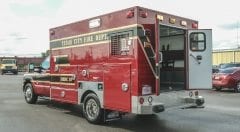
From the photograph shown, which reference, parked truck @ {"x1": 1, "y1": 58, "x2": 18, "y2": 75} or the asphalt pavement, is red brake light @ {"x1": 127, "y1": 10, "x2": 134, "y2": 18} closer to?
the asphalt pavement

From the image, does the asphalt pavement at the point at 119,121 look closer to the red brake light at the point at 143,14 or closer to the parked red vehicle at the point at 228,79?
the red brake light at the point at 143,14

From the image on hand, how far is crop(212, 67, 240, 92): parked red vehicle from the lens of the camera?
877 inches

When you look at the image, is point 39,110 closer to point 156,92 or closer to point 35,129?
point 35,129

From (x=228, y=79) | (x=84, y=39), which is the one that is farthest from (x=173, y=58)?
(x=228, y=79)

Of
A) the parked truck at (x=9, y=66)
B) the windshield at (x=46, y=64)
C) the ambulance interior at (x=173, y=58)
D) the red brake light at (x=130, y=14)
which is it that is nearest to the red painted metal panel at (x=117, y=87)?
the red brake light at (x=130, y=14)

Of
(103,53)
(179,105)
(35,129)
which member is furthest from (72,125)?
(179,105)

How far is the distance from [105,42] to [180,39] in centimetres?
218

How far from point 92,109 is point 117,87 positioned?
4.73 feet

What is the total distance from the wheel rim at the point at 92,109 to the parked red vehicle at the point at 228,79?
12.3m

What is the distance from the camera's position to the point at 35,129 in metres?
10.6

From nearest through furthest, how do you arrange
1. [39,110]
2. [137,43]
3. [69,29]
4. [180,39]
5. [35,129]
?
[137,43]
[35,129]
[180,39]
[69,29]
[39,110]

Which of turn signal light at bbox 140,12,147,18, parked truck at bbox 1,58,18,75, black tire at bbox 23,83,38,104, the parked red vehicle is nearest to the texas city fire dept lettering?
turn signal light at bbox 140,12,147,18

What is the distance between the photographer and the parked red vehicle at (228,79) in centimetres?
2227

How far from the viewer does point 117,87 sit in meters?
10.5
